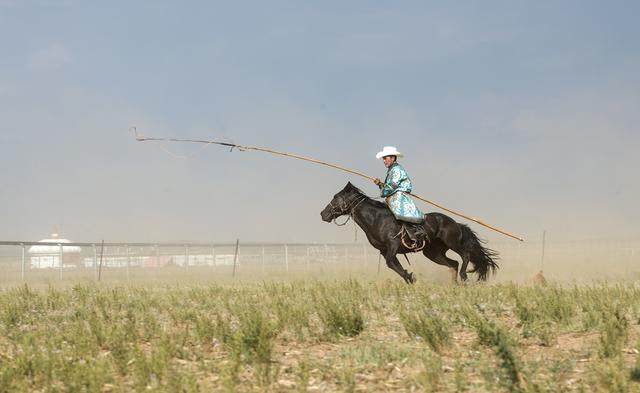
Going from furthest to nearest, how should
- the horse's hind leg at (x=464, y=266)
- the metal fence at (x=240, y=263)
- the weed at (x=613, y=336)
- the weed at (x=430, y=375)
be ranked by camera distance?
the metal fence at (x=240, y=263)
the horse's hind leg at (x=464, y=266)
the weed at (x=613, y=336)
the weed at (x=430, y=375)

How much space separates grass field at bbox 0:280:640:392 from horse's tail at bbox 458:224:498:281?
219 inches

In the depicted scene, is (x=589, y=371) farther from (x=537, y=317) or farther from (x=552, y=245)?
(x=552, y=245)

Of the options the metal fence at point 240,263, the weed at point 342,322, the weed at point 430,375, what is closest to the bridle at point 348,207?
the weed at point 342,322

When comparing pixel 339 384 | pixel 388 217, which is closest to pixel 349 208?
pixel 388 217

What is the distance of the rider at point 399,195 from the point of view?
16.7 meters

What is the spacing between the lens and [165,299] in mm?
13117

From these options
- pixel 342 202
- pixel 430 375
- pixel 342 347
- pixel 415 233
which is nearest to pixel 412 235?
pixel 415 233

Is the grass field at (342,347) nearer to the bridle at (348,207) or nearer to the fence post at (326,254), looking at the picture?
the bridle at (348,207)

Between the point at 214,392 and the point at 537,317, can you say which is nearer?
the point at 214,392

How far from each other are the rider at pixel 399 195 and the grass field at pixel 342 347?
4903 millimetres

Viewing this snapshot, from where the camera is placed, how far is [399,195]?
1672cm

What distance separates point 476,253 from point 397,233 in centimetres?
196

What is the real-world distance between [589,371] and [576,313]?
131 inches

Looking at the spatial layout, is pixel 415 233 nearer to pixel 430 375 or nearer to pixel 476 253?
pixel 476 253
